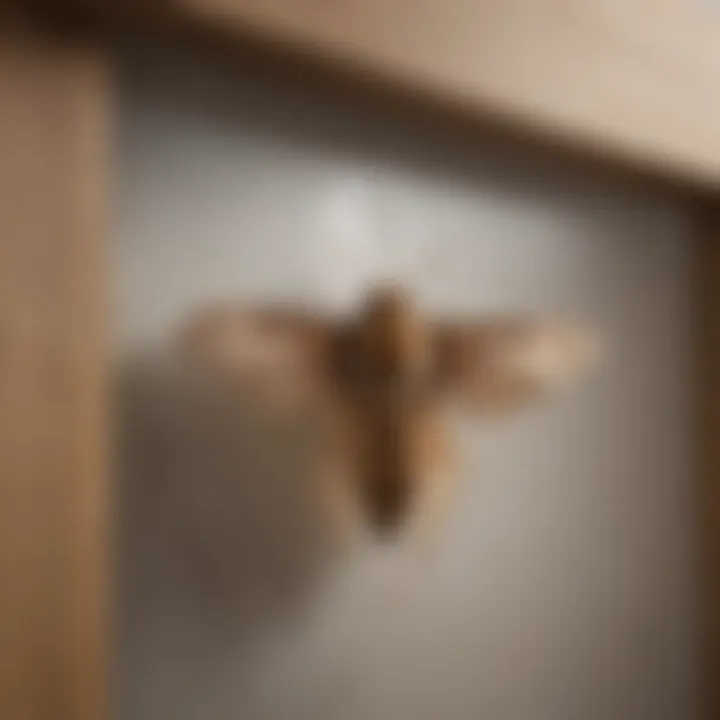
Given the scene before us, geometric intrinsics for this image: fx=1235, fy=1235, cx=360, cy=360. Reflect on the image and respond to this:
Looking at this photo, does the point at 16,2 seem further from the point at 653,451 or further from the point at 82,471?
the point at 653,451

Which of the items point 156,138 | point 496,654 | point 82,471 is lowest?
point 496,654

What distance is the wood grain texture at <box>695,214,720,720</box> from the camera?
0.76 meters

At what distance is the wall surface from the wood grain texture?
Answer: 1 centimetres

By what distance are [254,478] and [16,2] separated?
21cm

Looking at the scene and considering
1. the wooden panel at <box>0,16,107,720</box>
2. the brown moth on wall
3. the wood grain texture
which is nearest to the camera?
the wooden panel at <box>0,16,107,720</box>

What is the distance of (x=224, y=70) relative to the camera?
49 cm

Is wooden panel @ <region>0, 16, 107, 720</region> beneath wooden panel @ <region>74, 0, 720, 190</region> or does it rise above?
beneath

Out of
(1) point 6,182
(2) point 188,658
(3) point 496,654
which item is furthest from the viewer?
(3) point 496,654

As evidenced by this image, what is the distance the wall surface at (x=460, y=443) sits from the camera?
47 centimetres

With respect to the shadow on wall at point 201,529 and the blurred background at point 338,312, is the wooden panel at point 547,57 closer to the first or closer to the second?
the blurred background at point 338,312

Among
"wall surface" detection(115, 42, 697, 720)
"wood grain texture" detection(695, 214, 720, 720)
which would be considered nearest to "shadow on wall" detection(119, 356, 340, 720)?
"wall surface" detection(115, 42, 697, 720)

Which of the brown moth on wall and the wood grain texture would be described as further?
the wood grain texture

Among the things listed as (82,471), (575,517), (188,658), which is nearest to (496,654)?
(575,517)

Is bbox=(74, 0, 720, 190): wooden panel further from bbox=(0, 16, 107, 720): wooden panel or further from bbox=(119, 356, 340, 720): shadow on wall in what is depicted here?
bbox=(119, 356, 340, 720): shadow on wall
